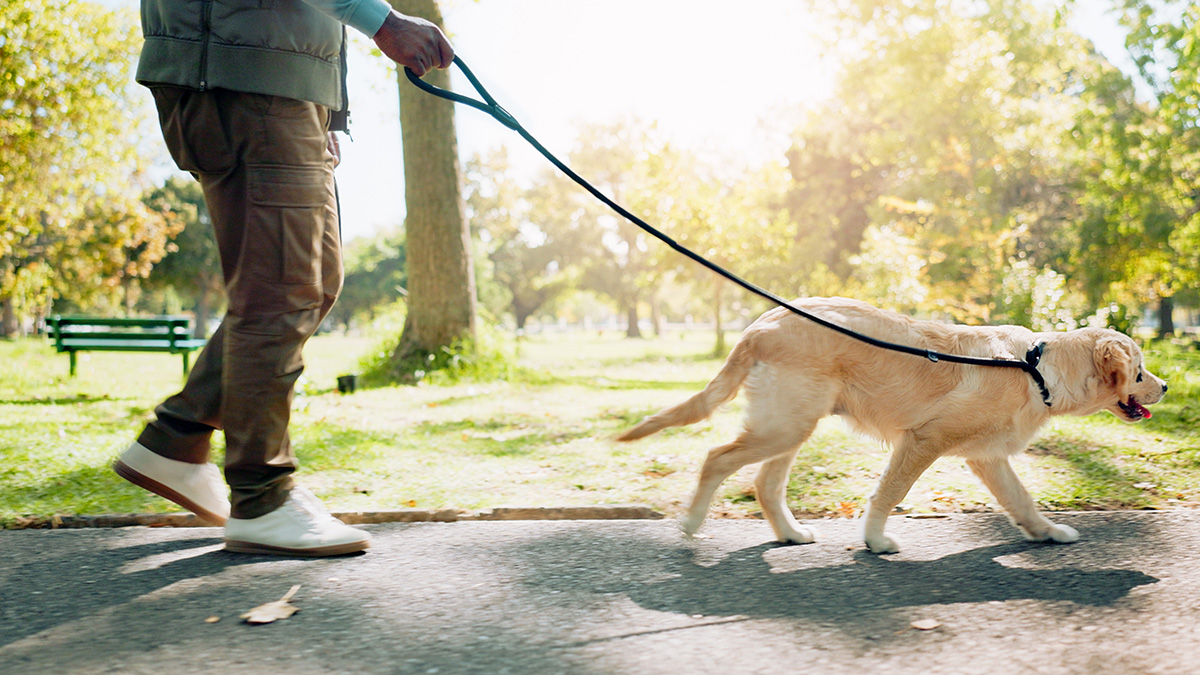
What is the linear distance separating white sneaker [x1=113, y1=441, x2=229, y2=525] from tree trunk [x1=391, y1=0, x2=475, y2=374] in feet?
24.6

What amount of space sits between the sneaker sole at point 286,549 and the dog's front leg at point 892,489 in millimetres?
1929

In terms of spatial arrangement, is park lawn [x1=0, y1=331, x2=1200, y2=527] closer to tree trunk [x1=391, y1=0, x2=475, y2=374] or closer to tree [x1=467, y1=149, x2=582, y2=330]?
tree trunk [x1=391, y1=0, x2=475, y2=374]

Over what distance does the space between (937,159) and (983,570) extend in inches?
1116

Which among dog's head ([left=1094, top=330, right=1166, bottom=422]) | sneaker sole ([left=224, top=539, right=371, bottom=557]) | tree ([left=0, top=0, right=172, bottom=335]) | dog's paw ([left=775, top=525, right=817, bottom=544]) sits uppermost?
tree ([left=0, top=0, right=172, bottom=335])

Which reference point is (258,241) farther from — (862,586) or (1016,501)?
(1016,501)

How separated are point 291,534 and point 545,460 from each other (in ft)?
7.72

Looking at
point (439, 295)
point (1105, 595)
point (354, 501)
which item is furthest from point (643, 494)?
point (439, 295)

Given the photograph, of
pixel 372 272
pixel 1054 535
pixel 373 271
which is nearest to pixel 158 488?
pixel 1054 535

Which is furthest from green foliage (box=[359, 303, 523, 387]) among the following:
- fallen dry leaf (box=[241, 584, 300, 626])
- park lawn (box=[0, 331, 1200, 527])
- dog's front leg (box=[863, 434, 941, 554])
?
fallen dry leaf (box=[241, 584, 300, 626])

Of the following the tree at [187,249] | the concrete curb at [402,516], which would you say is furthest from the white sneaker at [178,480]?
the tree at [187,249]

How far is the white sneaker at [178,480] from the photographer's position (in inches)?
115

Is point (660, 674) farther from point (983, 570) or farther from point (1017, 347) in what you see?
point (1017, 347)

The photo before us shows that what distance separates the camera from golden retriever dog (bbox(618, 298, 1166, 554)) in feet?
10.2

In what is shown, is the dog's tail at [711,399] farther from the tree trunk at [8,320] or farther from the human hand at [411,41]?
the tree trunk at [8,320]
